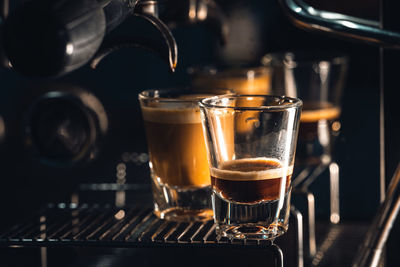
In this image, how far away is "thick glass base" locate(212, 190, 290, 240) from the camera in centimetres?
49

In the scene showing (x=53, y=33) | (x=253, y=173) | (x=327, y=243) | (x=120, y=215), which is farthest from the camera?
(x=327, y=243)

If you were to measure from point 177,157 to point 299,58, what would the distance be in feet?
1.19

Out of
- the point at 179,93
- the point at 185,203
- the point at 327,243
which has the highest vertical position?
the point at 179,93

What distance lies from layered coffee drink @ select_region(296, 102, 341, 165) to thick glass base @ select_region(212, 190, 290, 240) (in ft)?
1.04

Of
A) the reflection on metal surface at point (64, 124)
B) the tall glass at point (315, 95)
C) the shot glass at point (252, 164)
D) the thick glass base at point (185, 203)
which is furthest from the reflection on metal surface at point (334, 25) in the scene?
the reflection on metal surface at point (64, 124)

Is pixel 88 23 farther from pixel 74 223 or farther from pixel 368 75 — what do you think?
pixel 368 75

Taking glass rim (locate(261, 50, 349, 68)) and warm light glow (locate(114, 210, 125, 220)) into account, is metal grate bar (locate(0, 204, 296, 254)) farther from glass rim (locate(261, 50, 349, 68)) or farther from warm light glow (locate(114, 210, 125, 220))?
glass rim (locate(261, 50, 349, 68))

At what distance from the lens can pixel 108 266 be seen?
0.68 meters

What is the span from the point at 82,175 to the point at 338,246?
1.19ft

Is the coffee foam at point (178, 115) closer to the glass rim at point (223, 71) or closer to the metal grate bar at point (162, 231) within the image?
the metal grate bar at point (162, 231)

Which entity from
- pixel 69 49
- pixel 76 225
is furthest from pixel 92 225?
pixel 69 49

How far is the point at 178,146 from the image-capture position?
0.55 metres

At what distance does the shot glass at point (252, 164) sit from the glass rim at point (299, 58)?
0.32 metres

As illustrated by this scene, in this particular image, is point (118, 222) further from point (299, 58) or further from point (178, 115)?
point (299, 58)
